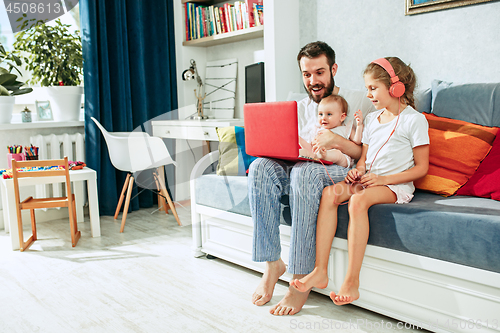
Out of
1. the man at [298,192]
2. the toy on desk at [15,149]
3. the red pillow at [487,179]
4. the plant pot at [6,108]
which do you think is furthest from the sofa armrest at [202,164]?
the plant pot at [6,108]

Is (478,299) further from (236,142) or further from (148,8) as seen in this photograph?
(148,8)

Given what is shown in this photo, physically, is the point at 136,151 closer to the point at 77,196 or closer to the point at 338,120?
the point at 77,196

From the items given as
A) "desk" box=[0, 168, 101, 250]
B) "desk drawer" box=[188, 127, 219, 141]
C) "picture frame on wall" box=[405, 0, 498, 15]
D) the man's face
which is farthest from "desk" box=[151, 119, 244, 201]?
"picture frame on wall" box=[405, 0, 498, 15]

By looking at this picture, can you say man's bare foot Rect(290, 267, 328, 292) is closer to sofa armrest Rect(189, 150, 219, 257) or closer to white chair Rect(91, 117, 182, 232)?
sofa armrest Rect(189, 150, 219, 257)

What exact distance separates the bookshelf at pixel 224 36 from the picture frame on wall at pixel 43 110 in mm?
1140

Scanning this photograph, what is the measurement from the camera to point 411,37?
214 cm

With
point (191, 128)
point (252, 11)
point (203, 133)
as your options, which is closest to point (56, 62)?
point (191, 128)

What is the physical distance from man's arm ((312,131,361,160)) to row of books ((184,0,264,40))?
4.77 ft

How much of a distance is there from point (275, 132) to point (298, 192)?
233mm

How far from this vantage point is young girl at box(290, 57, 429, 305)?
56.1 inches

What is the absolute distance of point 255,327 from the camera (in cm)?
143

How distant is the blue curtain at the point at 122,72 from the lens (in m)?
3.03

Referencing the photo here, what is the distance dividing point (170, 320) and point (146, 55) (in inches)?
95.8

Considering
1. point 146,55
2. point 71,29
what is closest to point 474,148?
point 146,55
